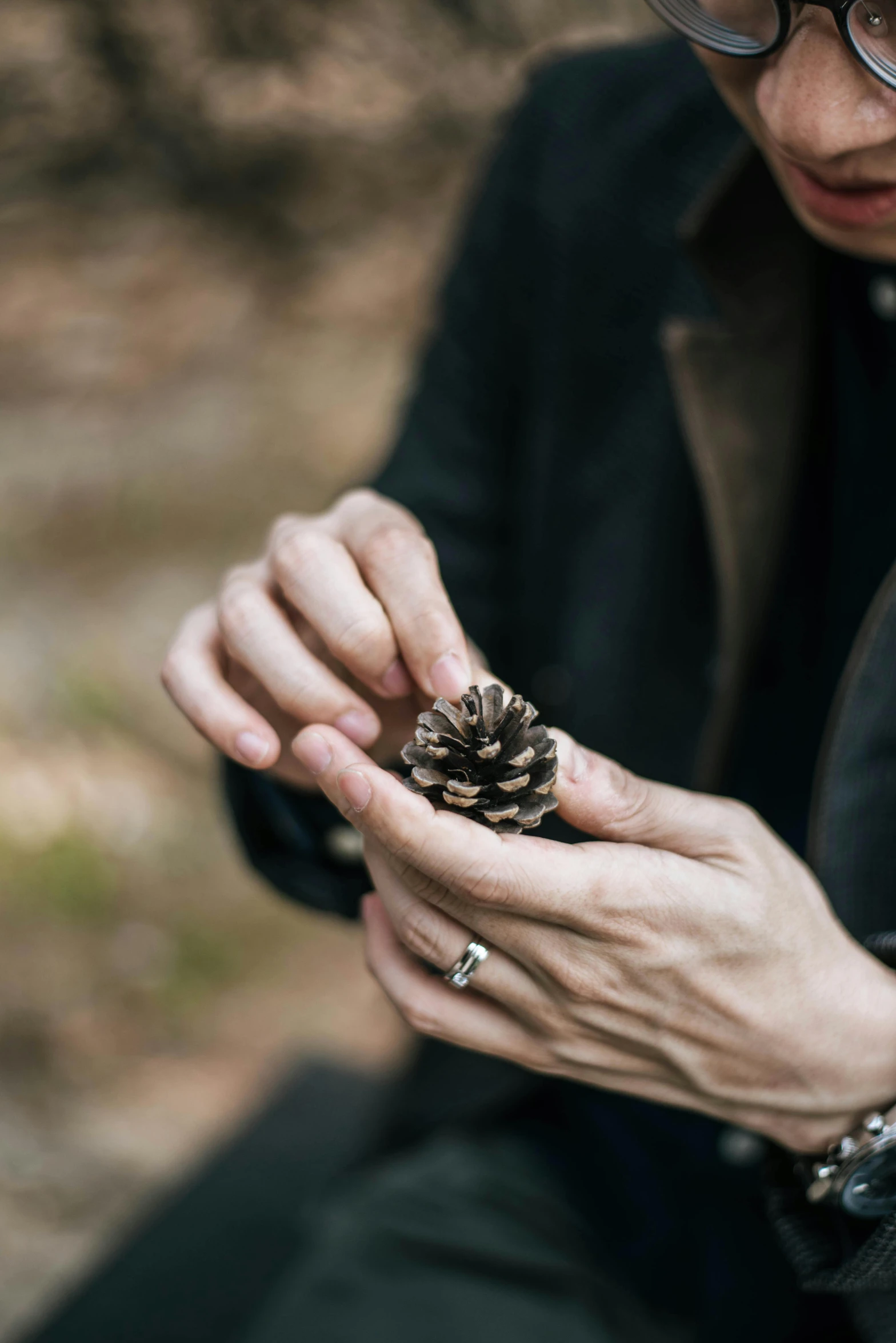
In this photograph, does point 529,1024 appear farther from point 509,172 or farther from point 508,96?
point 508,96

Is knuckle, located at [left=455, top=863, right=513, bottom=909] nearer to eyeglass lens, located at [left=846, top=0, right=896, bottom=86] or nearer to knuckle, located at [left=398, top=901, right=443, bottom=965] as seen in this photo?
knuckle, located at [left=398, top=901, right=443, bottom=965]

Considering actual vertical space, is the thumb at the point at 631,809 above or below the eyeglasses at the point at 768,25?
below

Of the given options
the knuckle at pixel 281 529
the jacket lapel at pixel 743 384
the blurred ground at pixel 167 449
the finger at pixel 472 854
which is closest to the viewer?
Result: the finger at pixel 472 854

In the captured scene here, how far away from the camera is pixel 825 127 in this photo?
84 cm

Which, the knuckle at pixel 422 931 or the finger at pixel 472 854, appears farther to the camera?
the knuckle at pixel 422 931

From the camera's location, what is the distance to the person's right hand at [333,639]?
914 millimetres

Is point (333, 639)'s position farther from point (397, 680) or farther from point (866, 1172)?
point (866, 1172)

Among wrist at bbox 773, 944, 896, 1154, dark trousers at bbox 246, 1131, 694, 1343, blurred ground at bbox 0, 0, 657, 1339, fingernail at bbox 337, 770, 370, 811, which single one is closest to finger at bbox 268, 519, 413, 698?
fingernail at bbox 337, 770, 370, 811

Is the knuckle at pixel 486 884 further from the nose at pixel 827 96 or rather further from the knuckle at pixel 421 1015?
the nose at pixel 827 96

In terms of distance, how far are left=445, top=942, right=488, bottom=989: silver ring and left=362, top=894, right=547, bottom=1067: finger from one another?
0.22 feet

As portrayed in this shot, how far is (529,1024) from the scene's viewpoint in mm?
926

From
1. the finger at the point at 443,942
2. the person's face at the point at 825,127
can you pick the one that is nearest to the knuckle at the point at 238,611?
the finger at the point at 443,942

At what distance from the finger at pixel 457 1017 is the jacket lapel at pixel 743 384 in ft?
1.56

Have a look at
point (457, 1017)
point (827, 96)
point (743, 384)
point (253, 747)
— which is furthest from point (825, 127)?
point (457, 1017)
